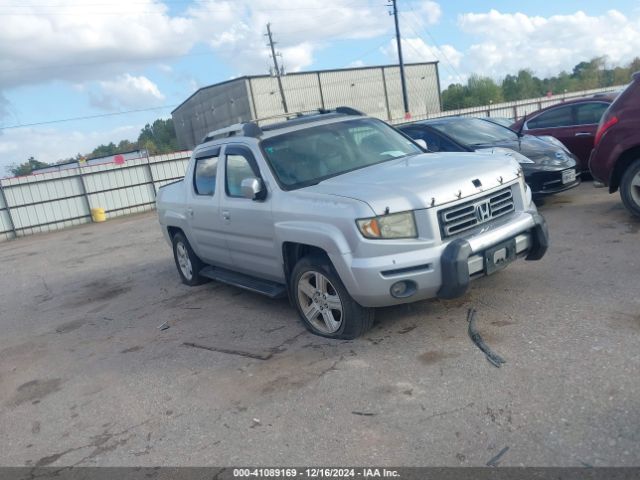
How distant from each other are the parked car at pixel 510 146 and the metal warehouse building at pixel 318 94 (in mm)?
41489

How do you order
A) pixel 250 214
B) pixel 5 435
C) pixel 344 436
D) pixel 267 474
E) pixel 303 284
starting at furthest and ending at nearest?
pixel 250 214, pixel 303 284, pixel 5 435, pixel 344 436, pixel 267 474

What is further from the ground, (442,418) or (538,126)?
(538,126)

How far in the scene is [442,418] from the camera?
11.1ft

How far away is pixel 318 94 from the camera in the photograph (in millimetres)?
56188

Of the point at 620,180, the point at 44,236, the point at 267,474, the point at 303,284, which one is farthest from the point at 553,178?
the point at 44,236

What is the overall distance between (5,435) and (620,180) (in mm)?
6948

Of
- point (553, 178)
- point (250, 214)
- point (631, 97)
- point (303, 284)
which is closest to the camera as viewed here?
point (303, 284)

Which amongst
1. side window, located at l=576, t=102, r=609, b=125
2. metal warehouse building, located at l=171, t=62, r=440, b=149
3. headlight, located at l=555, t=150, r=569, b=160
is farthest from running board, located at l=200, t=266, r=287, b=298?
metal warehouse building, located at l=171, t=62, r=440, b=149

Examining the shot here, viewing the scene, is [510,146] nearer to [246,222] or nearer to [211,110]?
[246,222]

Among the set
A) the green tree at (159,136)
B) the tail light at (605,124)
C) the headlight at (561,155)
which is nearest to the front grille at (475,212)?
the tail light at (605,124)

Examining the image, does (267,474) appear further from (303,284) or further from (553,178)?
(553,178)

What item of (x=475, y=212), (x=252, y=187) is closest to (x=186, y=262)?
(x=252, y=187)

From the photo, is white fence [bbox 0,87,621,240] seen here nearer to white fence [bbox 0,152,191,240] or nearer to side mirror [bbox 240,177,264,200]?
white fence [bbox 0,152,191,240]

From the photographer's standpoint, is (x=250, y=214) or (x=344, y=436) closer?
(x=344, y=436)
